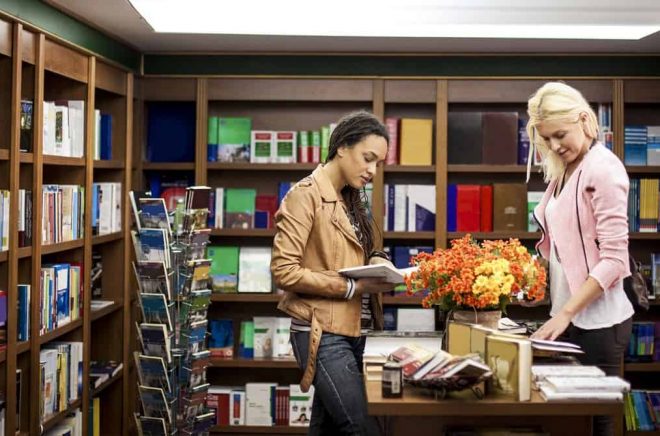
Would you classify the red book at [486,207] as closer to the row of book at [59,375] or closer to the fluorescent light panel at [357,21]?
the fluorescent light panel at [357,21]

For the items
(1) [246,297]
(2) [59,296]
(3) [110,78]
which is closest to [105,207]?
(3) [110,78]

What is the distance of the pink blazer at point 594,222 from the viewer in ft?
8.70

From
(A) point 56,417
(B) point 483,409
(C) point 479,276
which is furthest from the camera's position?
(A) point 56,417

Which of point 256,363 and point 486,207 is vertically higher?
point 486,207

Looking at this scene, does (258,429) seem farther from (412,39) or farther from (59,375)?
(412,39)

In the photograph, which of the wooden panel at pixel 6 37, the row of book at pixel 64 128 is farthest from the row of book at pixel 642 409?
the wooden panel at pixel 6 37

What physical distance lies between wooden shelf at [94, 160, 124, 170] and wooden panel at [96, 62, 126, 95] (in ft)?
1.31

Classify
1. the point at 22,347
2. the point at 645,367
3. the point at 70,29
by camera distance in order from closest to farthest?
the point at 22,347
the point at 70,29
the point at 645,367

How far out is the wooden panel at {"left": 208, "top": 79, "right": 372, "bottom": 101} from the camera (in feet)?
18.4

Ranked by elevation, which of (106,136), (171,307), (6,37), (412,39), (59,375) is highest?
(412,39)

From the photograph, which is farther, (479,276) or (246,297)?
(246,297)

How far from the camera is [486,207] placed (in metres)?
5.67

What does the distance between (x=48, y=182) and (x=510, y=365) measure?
304cm

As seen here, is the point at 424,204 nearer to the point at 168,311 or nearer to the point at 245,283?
the point at 245,283
